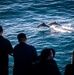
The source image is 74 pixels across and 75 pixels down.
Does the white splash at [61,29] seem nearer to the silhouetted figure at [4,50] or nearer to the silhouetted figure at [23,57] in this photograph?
the silhouetted figure at [4,50]

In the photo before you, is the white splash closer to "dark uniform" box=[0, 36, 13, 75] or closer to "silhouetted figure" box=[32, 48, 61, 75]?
"dark uniform" box=[0, 36, 13, 75]

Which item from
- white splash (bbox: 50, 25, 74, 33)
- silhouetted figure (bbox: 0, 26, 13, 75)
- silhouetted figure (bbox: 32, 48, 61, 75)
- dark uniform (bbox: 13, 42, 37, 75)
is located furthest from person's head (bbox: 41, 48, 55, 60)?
white splash (bbox: 50, 25, 74, 33)

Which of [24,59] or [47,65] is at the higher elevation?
[47,65]

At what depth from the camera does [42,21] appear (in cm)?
2419

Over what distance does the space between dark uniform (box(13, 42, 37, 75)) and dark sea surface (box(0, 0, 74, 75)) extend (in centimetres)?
745

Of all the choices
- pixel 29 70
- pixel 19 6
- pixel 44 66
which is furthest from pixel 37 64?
pixel 19 6

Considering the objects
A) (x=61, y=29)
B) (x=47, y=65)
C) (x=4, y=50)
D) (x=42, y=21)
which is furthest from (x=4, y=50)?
(x=42, y=21)

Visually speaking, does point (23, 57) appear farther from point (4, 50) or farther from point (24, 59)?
point (4, 50)

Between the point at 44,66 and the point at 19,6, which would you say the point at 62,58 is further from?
the point at 19,6

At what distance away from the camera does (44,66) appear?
21.2ft

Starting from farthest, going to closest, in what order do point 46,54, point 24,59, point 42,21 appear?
1. point 42,21
2. point 24,59
3. point 46,54

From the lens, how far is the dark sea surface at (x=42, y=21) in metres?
18.6

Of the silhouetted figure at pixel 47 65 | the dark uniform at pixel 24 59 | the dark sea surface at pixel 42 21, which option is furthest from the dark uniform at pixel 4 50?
the dark sea surface at pixel 42 21

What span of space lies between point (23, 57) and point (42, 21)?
671 inches
